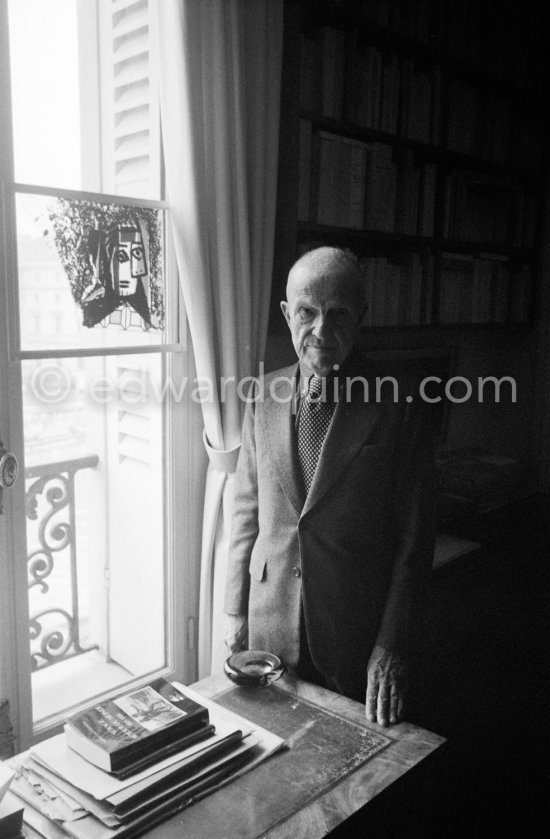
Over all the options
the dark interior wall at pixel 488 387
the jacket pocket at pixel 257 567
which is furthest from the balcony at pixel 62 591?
the dark interior wall at pixel 488 387

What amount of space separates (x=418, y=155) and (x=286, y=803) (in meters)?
2.37

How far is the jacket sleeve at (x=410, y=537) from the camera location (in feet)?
4.70

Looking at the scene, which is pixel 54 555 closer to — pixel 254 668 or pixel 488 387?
pixel 254 668

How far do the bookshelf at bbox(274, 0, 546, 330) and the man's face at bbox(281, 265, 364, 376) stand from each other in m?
0.74

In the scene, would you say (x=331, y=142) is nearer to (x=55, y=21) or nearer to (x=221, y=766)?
(x=55, y=21)

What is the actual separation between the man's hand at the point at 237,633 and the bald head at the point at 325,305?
0.60 metres

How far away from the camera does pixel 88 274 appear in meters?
1.93

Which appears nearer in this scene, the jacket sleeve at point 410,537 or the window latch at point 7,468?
the jacket sleeve at point 410,537

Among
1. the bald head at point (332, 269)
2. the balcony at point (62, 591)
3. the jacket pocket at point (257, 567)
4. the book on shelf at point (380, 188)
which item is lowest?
the balcony at point (62, 591)

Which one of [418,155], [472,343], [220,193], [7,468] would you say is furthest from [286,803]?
[472,343]

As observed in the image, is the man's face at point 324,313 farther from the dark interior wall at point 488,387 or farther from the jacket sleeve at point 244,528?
the dark interior wall at point 488,387

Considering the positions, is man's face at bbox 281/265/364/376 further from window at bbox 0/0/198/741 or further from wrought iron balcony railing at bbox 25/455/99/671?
wrought iron balcony railing at bbox 25/455/99/671

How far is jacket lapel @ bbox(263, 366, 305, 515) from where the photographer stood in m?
1.50

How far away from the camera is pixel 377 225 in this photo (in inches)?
102
